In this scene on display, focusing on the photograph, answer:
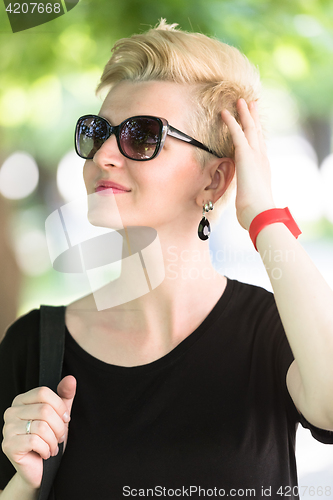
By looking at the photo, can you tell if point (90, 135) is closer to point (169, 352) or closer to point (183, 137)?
point (183, 137)

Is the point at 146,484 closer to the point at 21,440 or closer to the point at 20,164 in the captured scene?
the point at 21,440

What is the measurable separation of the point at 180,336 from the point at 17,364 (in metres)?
0.37

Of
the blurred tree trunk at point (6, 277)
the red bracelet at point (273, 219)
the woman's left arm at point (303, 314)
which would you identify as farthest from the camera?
the blurred tree trunk at point (6, 277)

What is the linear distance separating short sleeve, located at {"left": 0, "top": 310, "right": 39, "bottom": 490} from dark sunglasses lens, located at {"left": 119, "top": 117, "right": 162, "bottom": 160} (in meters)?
0.44

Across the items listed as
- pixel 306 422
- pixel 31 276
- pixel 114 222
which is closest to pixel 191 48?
pixel 114 222

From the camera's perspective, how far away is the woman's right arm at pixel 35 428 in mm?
719

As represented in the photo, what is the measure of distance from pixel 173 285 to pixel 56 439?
404 mm

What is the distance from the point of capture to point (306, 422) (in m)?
0.75

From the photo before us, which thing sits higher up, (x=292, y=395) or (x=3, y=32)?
(x=3, y=32)

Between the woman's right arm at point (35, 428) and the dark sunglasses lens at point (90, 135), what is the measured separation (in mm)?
478

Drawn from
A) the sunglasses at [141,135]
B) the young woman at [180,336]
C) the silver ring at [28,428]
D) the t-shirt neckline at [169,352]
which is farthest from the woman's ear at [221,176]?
the silver ring at [28,428]

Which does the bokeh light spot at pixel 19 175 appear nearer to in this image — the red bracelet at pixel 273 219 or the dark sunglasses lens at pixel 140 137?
the dark sunglasses lens at pixel 140 137

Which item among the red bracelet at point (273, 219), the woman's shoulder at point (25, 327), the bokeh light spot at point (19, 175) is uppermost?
the bokeh light spot at point (19, 175)

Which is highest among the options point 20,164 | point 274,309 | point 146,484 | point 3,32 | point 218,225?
point 3,32
